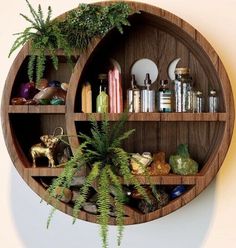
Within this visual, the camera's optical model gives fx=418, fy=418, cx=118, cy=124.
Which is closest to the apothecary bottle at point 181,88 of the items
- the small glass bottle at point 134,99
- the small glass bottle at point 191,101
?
the small glass bottle at point 191,101

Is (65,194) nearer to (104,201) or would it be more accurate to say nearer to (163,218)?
(104,201)

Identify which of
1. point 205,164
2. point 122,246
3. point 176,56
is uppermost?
point 176,56

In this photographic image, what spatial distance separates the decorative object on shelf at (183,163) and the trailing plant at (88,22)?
523mm

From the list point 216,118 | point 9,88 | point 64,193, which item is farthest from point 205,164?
point 9,88

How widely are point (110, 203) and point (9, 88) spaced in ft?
1.80

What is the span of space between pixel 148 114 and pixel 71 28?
16.3 inches

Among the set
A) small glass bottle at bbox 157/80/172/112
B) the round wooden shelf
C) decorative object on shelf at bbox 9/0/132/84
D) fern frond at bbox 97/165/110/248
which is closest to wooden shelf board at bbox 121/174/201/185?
the round wooden shelf

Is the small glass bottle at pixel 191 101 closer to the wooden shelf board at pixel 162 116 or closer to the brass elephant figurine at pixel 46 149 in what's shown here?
the wooden shelf board at pixel 162 116

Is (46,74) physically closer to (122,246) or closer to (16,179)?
(16,179)

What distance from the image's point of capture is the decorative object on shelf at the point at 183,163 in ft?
5.10

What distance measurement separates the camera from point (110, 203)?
1.45m

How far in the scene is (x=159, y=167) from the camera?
1570mm

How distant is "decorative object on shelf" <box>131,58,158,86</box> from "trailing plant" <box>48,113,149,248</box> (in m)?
0.28

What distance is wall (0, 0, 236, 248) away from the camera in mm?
1693
